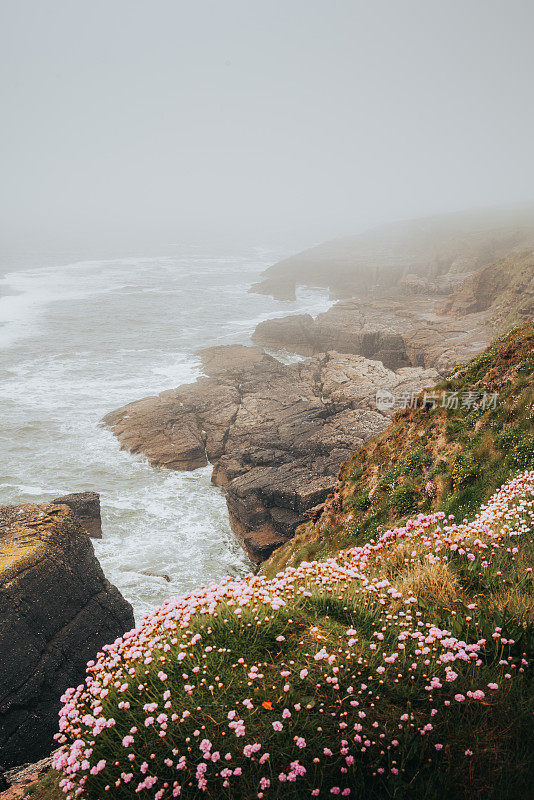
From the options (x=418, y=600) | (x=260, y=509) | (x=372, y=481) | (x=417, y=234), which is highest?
(x=417, y=234)

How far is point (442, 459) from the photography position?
11906 mm

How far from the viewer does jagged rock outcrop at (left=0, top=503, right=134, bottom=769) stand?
10.3 m

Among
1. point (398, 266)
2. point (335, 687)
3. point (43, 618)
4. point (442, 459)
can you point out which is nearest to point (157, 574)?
point (43, 618)

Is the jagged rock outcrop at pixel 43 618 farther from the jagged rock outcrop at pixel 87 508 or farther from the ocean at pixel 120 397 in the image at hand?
the jagged rock outcrop at pixel 87 508

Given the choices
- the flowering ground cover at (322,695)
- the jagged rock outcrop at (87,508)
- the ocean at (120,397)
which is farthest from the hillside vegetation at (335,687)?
the jagged rock outcrop at (87,508)

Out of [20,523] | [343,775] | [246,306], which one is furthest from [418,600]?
[246,306]

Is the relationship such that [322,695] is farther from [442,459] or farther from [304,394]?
[304,394]

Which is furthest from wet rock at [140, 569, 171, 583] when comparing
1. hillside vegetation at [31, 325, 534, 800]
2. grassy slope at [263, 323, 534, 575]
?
hillside vegetation at [31, 325, 534, 800]

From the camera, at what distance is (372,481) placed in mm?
13992

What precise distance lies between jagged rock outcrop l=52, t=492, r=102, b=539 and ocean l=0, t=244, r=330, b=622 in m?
1.00

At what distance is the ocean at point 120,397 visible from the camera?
24359 mm

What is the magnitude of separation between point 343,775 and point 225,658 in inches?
63.1

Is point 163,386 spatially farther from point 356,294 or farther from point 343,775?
point 356,294

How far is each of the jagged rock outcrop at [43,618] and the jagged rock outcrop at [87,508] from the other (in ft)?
33.0
